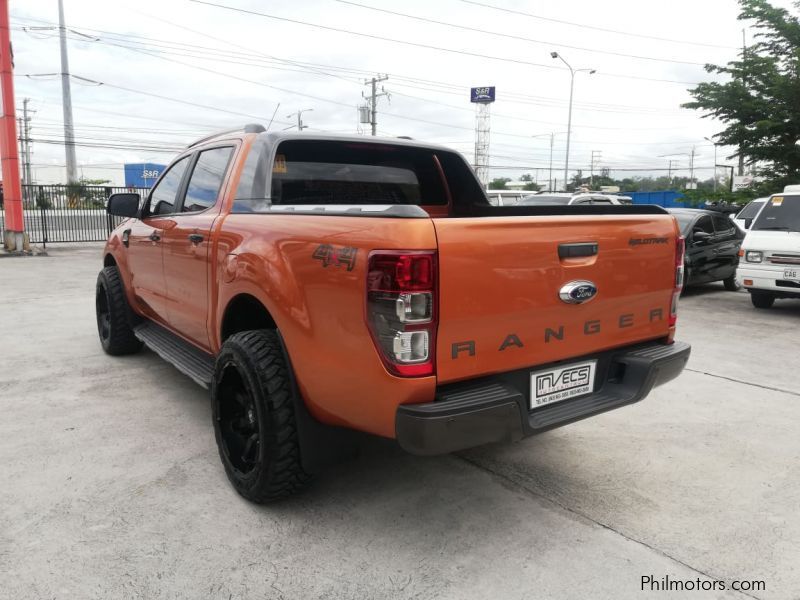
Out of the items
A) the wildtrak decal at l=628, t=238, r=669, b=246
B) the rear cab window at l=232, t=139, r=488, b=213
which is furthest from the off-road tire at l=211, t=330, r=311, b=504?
the wildtrak decal at l=628, t=238, r=669, b=246

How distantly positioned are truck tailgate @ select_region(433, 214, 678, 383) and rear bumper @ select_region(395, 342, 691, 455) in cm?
Result: 8

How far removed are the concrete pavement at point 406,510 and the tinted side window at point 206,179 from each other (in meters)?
1.41

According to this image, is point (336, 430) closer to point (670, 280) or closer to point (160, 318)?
point (670, 280)

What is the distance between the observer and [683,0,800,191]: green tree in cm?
1616

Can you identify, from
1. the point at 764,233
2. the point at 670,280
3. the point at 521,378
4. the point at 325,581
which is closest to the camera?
the point at 325,581

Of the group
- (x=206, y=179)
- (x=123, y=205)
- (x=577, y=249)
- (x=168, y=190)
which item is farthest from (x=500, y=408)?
(x=123, y=205)

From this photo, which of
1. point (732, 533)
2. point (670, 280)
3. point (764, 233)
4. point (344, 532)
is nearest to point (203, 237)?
point (344, 532)

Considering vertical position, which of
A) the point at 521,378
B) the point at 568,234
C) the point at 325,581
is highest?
the point at 568,234

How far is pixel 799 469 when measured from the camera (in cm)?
343

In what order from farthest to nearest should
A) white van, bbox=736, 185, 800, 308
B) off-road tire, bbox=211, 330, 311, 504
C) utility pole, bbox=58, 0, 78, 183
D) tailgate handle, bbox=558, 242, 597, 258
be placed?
utility pole, bbox=58, 0, 78, 183, white van, bbox=736, 185, 800, 308, off-road tire, bbox=211, 330, 311, 504, tailgate handle, bbox=558, 242, 597, 258

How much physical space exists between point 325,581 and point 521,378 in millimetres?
1110

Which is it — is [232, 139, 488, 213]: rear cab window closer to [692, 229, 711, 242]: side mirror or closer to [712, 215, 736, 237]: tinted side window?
[692, 229, 711, 242]: side mirror

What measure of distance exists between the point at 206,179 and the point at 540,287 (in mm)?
2362

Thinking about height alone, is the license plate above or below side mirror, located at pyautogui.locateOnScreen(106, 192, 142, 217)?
below
